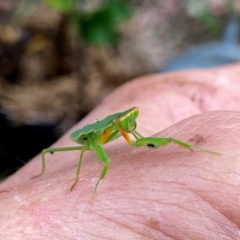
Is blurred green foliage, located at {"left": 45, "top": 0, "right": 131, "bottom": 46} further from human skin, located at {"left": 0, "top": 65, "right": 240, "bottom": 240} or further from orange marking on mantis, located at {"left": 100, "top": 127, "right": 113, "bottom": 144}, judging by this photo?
human skin, located at {"left": 0, "top": 65, "right": 240, "bottom": 240}

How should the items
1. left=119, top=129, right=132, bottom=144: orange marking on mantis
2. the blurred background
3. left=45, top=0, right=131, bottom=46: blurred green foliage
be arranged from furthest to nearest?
the blurred background < left=45, top=0, right=131, bottom=46: blurred green foliage < left=119, top=129, right=132, bottom=144: orange marking on mantis

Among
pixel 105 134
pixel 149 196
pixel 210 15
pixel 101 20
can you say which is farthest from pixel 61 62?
pixel 149 196

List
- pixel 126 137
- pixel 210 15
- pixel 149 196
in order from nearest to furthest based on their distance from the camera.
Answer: pixel 149 196 → pixel 126 137 → pixel 210 15

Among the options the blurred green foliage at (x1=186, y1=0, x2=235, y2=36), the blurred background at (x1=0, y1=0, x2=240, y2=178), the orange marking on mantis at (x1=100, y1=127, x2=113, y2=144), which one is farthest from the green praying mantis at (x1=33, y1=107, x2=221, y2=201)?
the blurred green foliage at (x1=186, y1=0, x2=235, y2=36)

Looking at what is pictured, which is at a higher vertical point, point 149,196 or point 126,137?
point 126,137

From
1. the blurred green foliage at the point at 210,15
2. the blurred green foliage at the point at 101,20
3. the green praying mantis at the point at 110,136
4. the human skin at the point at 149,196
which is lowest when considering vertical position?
the human skin at the point at 149,196

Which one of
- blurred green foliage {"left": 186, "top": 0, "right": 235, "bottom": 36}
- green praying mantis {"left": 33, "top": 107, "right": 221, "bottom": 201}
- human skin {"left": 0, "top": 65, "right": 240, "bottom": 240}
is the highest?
blurred green foliage {"left": 186, "top": 0, "right": 235, "bottom": 36}

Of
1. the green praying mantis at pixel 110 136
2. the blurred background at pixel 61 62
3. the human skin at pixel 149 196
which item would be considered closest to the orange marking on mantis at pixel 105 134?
the green praying mantis at pixel 110 136

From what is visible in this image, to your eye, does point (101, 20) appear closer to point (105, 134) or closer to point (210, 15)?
point (210, 15)

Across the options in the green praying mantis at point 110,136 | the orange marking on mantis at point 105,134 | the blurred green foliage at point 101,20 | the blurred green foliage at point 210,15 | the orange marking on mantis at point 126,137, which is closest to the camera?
the green praying mantis at point 110,136

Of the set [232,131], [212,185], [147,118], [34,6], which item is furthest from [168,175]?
[34,6]

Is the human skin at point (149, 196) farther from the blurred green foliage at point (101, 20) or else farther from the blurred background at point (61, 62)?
the blurred background at point (61, 62)

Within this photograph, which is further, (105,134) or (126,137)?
(105,134)
